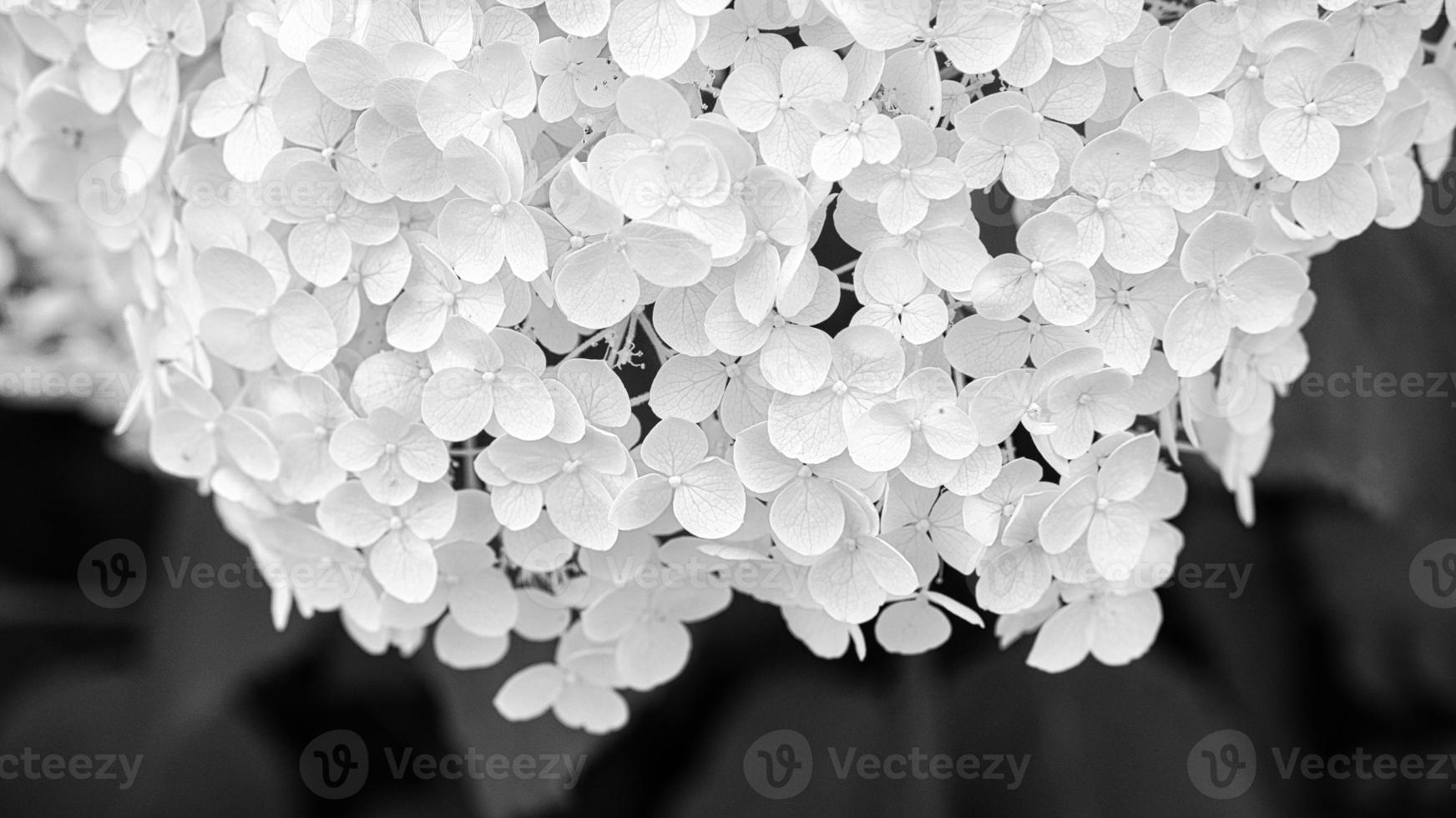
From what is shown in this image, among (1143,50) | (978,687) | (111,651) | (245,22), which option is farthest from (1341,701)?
(111,651)

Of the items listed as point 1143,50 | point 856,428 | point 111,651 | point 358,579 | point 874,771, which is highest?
point 1143,50

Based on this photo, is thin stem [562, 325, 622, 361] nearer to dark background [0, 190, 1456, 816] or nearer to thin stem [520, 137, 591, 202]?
thin stem [520, 137, 591, 202]

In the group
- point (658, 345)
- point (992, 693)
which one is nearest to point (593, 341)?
point (658, 345)

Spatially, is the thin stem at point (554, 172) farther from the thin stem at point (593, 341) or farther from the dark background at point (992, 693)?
the dark background at point (992, 693)

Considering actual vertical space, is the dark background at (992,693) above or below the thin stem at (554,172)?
below

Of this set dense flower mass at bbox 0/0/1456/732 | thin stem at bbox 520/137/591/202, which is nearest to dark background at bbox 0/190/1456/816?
dense flower mass at bbox 0/0/1456/732

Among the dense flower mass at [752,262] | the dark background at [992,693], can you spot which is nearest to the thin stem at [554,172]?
the dense flower mass at [752,262]

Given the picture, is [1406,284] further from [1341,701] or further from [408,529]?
[408,529]
